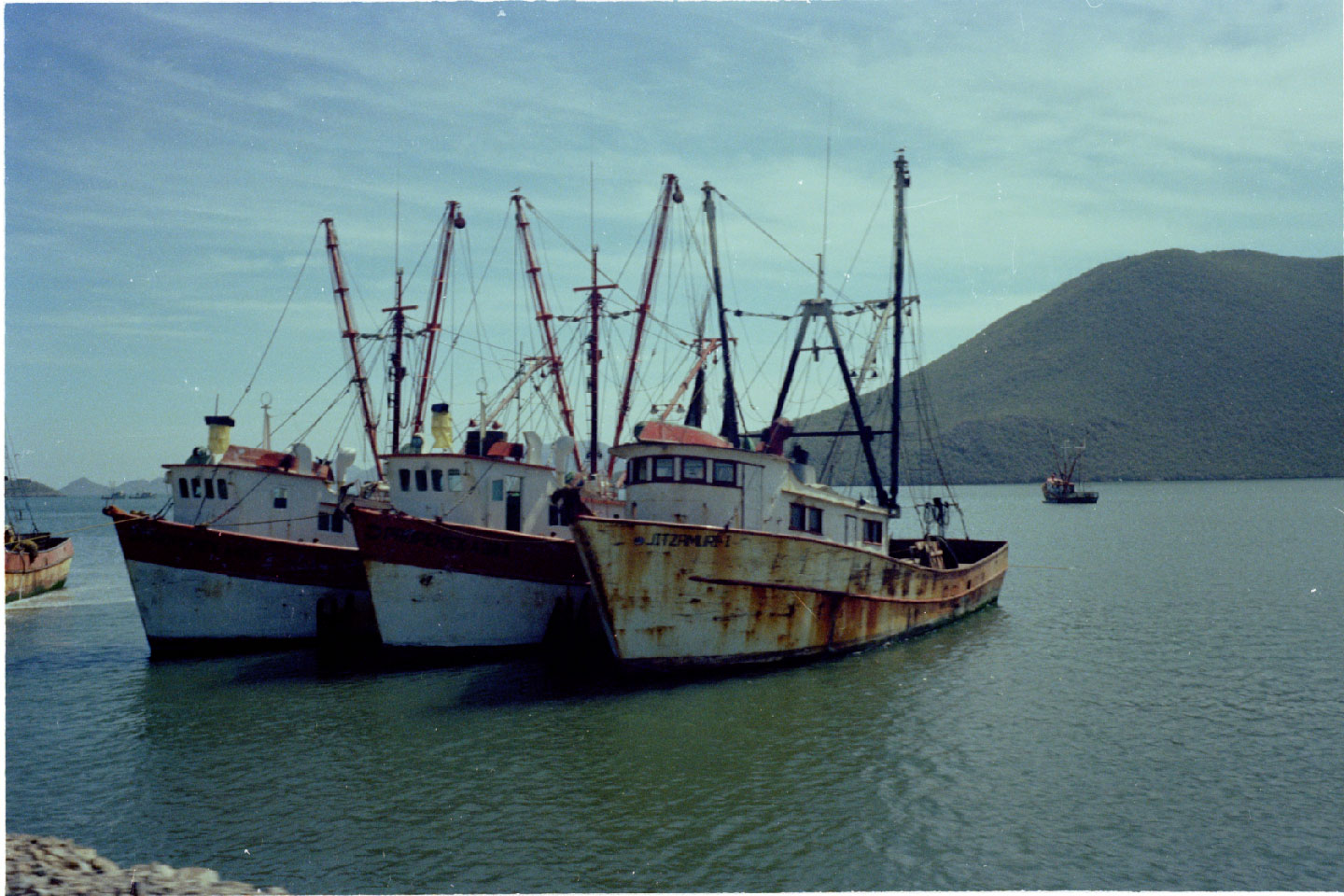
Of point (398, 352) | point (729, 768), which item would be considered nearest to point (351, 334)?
point (398, 352)

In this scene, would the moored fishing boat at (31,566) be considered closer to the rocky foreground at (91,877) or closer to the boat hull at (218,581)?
the boat hull at (218,581)

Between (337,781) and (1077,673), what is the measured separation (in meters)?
18.2

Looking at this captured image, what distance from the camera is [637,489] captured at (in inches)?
960

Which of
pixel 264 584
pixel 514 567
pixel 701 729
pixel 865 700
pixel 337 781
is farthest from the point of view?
pixel 264 584

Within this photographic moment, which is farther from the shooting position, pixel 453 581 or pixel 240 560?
pixel 240 560

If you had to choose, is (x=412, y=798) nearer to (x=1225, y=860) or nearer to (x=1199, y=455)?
(x=1225, y=860)

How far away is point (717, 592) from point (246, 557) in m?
15.7

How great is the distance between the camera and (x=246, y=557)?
2930 centimetres

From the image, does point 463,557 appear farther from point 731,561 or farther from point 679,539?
point 731,561

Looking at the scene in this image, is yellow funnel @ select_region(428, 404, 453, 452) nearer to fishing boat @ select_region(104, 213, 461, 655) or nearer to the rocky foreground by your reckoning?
fishing boat @ select_region(104, 213, 461, 655)

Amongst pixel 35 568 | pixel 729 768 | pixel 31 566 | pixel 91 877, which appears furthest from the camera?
pixel 35 568

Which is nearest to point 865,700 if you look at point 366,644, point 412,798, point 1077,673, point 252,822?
point 1077,673

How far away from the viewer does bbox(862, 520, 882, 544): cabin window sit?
93.5ft

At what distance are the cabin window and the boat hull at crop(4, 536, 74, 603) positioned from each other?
1492 inches
